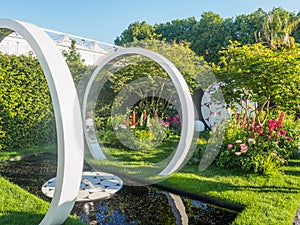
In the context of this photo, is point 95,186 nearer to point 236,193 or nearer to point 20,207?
point 20,207

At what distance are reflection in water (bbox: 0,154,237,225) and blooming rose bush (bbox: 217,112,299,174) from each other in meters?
1.60

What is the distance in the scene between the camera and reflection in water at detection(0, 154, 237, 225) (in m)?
3.41

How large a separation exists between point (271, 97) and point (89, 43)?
939 cm

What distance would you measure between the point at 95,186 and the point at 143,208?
3.57 feet

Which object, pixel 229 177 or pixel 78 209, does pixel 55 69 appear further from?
pixel 229 177

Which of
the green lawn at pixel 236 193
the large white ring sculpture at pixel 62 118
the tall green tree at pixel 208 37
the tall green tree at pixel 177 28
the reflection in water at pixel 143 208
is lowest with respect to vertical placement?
the reflection in water at pixel 143 208

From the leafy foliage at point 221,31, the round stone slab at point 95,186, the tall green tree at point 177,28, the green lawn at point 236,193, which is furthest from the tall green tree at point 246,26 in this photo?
the round stone slab at point 95,186

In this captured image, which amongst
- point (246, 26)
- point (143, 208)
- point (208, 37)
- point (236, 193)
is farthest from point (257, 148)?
point (208, 37)

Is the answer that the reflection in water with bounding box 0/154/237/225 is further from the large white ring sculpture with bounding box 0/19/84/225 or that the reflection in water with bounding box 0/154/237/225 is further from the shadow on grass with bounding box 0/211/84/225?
the large white ring sculpture with bounding box 0/19/84/225

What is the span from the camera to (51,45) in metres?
2.56

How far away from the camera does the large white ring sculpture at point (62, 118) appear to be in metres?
2.43

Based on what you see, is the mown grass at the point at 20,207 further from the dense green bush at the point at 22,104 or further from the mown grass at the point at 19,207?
the dense green bush at the point at 22,104

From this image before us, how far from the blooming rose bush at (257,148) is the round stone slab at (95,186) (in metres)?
2.15

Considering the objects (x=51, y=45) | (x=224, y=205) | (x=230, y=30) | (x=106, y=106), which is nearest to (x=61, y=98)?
(x=51, y=45)
